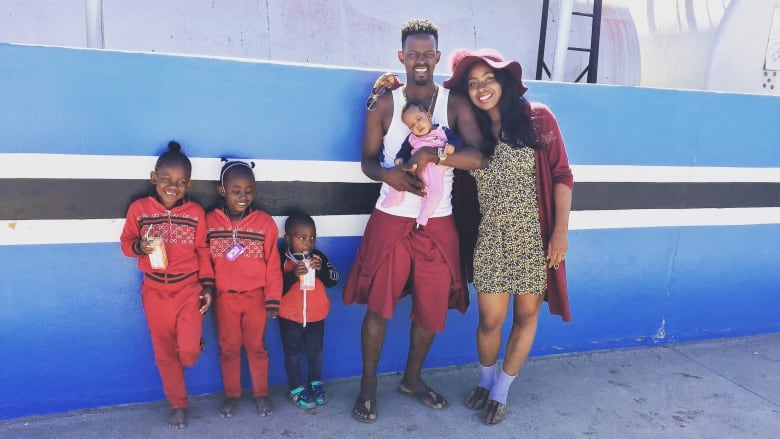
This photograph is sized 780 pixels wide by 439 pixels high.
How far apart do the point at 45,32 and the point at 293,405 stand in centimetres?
386

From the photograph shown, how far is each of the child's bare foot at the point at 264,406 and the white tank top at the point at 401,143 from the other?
3.69ft

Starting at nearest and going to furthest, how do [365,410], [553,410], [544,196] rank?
[544,196] → [365,410] → [553,410]

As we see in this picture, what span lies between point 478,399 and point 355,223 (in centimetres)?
114

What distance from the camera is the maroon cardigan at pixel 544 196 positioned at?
8.55 feet

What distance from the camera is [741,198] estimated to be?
3.85 m

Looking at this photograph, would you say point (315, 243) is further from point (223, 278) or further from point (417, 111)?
point (417, 111)

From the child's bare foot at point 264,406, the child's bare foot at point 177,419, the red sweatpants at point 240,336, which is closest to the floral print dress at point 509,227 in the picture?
the red sweatpants at point 240,336

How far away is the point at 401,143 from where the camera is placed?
259 cm

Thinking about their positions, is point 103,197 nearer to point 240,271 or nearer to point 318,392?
point 240,271

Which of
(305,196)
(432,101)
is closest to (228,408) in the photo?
(305,196)

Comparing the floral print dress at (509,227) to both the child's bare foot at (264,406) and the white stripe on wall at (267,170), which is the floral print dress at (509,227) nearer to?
the white stripe on wall at (267,170)

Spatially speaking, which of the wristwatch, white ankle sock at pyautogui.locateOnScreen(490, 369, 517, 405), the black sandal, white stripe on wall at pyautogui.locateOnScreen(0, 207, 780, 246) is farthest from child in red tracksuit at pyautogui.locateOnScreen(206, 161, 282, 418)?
white ankle sock at pyautogui.locateOnScreen(490, 369, 517, 405)

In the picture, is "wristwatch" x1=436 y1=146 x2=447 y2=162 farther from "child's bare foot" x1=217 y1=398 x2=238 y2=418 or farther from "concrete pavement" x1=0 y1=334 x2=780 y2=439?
"child's bare foot" x1=217 y1=398 x2=238 y2=418

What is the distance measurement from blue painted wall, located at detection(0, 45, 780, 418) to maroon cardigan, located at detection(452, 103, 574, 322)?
585mm
